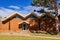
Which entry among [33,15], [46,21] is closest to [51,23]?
[46,21]

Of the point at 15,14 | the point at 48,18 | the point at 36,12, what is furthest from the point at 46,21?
the point at 15,14

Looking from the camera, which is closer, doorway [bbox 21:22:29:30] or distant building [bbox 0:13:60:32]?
distant building [bbox 0:13:60:32]

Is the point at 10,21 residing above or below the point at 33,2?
below

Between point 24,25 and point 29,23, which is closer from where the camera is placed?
point 29,23

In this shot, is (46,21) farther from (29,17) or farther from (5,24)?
(5,24)

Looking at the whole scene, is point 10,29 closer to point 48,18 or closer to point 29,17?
point 29,17

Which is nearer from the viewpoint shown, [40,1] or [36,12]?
[40,1]

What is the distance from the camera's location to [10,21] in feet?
171

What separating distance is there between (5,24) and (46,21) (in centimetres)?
1092

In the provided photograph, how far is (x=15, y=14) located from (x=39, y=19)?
637 centimetres

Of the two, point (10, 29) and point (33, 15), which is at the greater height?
point (33, 15)

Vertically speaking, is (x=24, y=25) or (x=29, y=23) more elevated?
(x=29, y=23)

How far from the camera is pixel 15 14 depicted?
51.2m

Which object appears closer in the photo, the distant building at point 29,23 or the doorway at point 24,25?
the distant building at point 29,23
